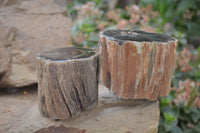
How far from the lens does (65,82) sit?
57.7 inches

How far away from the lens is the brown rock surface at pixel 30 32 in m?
2.14

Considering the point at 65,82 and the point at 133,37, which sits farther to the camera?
the point at 133,37

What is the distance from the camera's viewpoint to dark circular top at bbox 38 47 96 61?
1.51 metres

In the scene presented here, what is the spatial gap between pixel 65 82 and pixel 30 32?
4.24 ft

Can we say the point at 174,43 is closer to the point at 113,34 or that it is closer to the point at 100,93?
the point at 113,34

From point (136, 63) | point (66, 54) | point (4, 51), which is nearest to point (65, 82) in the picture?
point (66, 54)

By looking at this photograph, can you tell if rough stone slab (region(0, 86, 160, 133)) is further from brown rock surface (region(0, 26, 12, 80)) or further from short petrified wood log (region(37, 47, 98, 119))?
brown rock surface (region(0, 26, 12, 80))

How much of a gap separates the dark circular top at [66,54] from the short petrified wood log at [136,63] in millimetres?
132

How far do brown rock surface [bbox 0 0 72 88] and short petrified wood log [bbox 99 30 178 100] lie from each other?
35.7 inches

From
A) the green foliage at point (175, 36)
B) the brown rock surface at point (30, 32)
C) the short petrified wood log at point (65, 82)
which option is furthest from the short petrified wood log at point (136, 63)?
the brown rock surface at point (30, 32)

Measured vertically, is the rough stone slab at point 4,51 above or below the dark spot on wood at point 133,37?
below

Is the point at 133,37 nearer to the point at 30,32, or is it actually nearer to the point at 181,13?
the point at 30,32

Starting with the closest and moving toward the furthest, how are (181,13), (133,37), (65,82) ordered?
(65,82), (133,37), (181,13)

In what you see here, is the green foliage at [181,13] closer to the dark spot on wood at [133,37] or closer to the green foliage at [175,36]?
the green foliage at [175,36]
